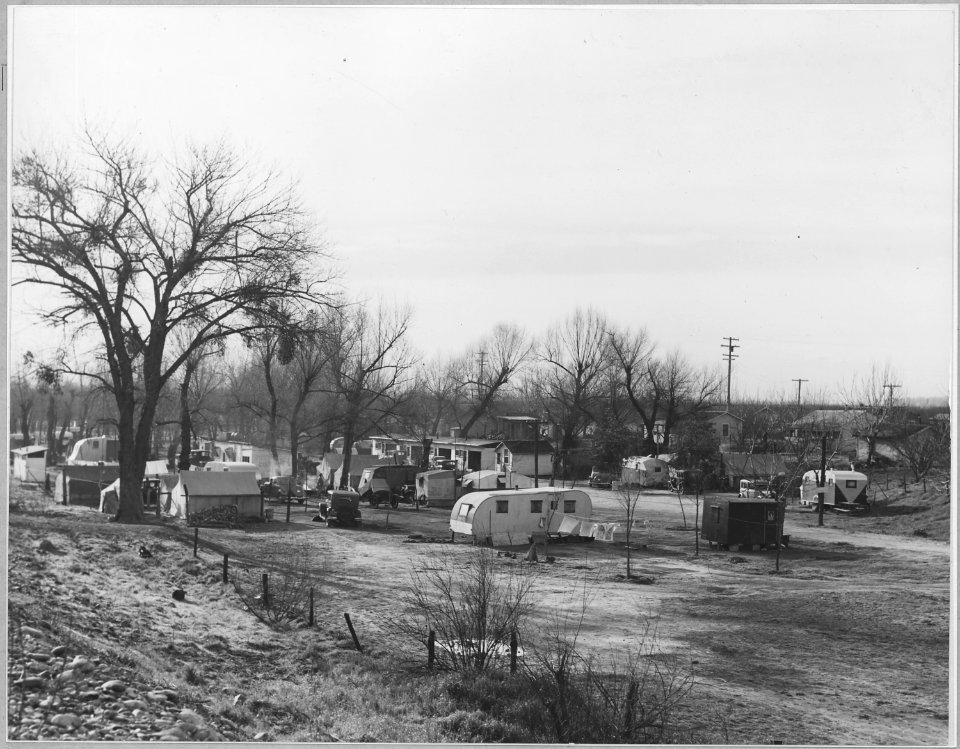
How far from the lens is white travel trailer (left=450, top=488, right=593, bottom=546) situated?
21484 millimetres

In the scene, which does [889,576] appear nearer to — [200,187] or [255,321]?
[255,321]

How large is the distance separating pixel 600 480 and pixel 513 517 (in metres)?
16.7

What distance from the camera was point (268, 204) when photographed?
1450 cm

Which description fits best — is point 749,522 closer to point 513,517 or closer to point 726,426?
point 513,517

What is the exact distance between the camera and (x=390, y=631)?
11328mm

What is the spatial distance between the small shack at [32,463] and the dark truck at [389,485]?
11.8 meters

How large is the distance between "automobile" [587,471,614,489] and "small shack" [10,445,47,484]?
2287 centimetres

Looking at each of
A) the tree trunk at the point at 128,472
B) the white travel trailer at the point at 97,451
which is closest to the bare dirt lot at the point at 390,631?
the tree trunk at the point at 128,472

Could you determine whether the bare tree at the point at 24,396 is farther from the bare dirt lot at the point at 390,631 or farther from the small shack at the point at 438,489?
the small shack at the point at 438,489

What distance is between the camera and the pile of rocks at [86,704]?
22.7ft

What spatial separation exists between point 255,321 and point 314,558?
5.01 m

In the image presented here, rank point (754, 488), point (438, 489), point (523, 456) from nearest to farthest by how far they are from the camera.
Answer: point (438, 489) < point (754, 488) < point (523, 456)

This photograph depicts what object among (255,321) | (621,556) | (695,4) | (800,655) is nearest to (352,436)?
(621,556)

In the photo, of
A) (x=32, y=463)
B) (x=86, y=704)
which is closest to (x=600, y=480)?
(x=32, y=463)
